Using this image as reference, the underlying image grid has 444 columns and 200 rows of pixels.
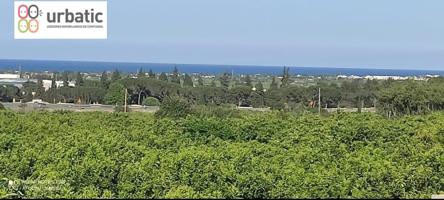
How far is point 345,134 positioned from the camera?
19.1m

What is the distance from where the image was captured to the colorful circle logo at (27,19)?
1427 cm

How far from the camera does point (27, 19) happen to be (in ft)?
47.7

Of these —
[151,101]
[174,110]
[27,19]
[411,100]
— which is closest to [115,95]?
[151,101]

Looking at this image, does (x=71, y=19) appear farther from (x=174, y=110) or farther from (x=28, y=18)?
(x=174, y=110)

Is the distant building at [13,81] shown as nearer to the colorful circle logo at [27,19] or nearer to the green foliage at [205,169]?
the colorful circle logo at [27,19]

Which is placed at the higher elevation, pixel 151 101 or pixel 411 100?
pixel 411 100

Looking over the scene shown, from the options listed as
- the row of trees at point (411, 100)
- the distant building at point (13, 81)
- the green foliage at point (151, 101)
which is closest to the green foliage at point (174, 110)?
the row of trees at point (411, 100)

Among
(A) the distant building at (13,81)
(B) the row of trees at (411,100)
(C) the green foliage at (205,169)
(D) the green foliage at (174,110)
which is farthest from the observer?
(A) the distant building at (13,81)

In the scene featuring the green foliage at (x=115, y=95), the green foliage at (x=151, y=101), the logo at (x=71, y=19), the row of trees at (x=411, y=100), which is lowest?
the green foliage at (x=151, y=101)

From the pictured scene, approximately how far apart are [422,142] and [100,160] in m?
9.53

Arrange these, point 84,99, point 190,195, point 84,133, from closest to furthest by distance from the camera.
→ point 190,195 → point 84,133 → point 84,99

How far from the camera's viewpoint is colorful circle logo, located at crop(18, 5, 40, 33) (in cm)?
1427

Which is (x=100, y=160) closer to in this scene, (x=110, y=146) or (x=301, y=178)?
(x=110, y=146)

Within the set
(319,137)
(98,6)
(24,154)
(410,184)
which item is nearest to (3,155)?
(24,154)
